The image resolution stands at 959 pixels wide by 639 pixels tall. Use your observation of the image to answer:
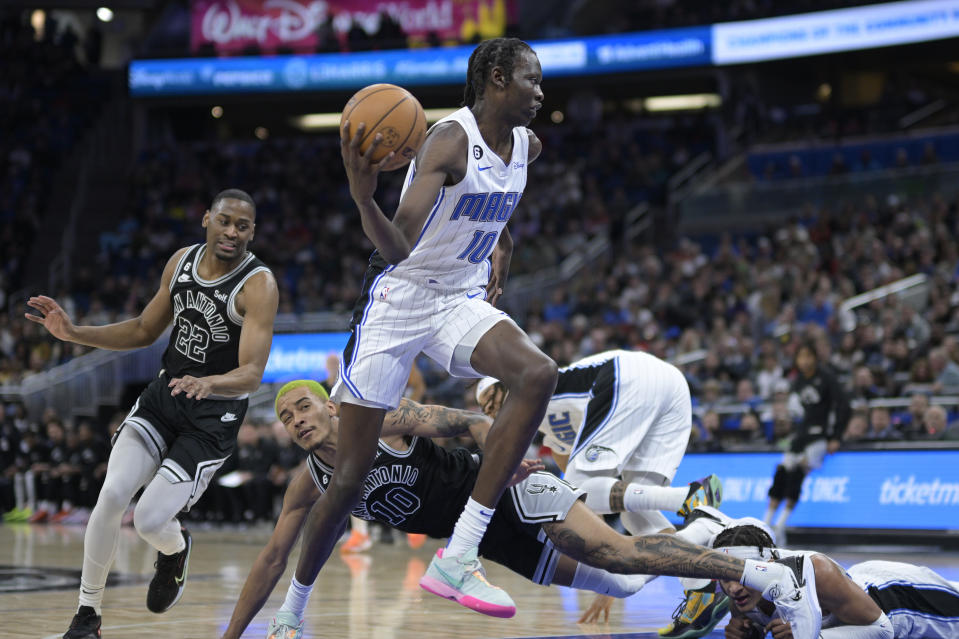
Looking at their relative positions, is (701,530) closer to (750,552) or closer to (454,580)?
(750,552)

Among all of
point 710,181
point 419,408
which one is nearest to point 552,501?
point 419,408

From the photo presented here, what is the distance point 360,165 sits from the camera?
14.6ft

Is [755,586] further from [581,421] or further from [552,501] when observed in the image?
[581,421]

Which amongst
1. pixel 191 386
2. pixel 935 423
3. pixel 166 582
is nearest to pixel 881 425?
pixel 935 423

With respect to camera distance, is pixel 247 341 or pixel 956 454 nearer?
pixel 247 341

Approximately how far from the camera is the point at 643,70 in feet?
84.0

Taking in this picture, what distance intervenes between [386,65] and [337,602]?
20939 millimetres

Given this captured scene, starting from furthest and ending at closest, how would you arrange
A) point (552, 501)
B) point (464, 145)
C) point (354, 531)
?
1. point (354, 531)
2. point (552, 501)
3. point (464, 145)

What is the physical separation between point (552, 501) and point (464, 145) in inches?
65.0

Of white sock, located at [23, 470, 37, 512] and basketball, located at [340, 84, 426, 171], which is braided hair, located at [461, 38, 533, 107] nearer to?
basketball, located at [340, 84, 426, 171]

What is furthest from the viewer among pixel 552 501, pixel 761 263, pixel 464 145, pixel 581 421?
pixel 761 263

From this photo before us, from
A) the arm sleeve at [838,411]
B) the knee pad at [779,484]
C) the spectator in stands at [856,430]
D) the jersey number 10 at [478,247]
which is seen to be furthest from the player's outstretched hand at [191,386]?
the spectator in stands at [856,430]

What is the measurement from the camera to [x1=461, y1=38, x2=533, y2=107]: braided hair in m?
5.05

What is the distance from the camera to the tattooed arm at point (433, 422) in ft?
17.5
